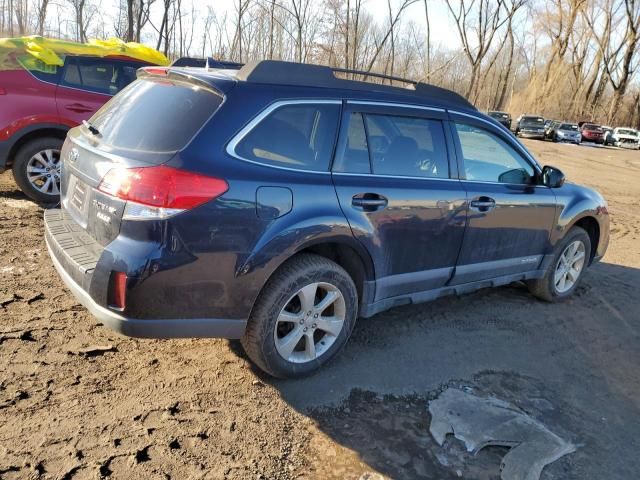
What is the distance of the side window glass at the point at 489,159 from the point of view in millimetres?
4012

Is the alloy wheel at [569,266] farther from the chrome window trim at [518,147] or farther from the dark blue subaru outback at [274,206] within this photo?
the dark blue subaru outback at [274,206]

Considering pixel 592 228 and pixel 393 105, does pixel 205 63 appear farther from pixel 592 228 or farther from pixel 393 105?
pixel 592 228

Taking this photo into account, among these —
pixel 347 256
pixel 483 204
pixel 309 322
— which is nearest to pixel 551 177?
pixel 483 204

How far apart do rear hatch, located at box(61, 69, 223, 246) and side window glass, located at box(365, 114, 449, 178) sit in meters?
1.13

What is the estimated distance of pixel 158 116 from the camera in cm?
294

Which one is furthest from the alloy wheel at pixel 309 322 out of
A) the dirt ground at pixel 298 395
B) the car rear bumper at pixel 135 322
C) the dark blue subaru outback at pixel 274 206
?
the car rear bumper at pixel 135 322

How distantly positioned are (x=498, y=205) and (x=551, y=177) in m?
0.77

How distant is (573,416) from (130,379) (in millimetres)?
2701

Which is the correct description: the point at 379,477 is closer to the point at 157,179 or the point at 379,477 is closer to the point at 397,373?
the point at 397,373

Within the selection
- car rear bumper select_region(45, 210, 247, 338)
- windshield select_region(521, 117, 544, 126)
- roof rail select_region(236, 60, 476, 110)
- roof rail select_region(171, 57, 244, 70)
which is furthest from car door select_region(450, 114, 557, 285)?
windshield select_region(521, 117, 544, 126)

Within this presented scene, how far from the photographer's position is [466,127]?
4039mm

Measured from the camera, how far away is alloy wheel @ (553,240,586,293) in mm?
5016

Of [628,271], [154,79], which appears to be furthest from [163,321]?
[628,271]

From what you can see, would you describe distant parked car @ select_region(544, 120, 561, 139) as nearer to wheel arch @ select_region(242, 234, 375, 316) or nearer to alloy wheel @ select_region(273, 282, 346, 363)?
wheel arch @ select_region(242, 234, 375, 316)
